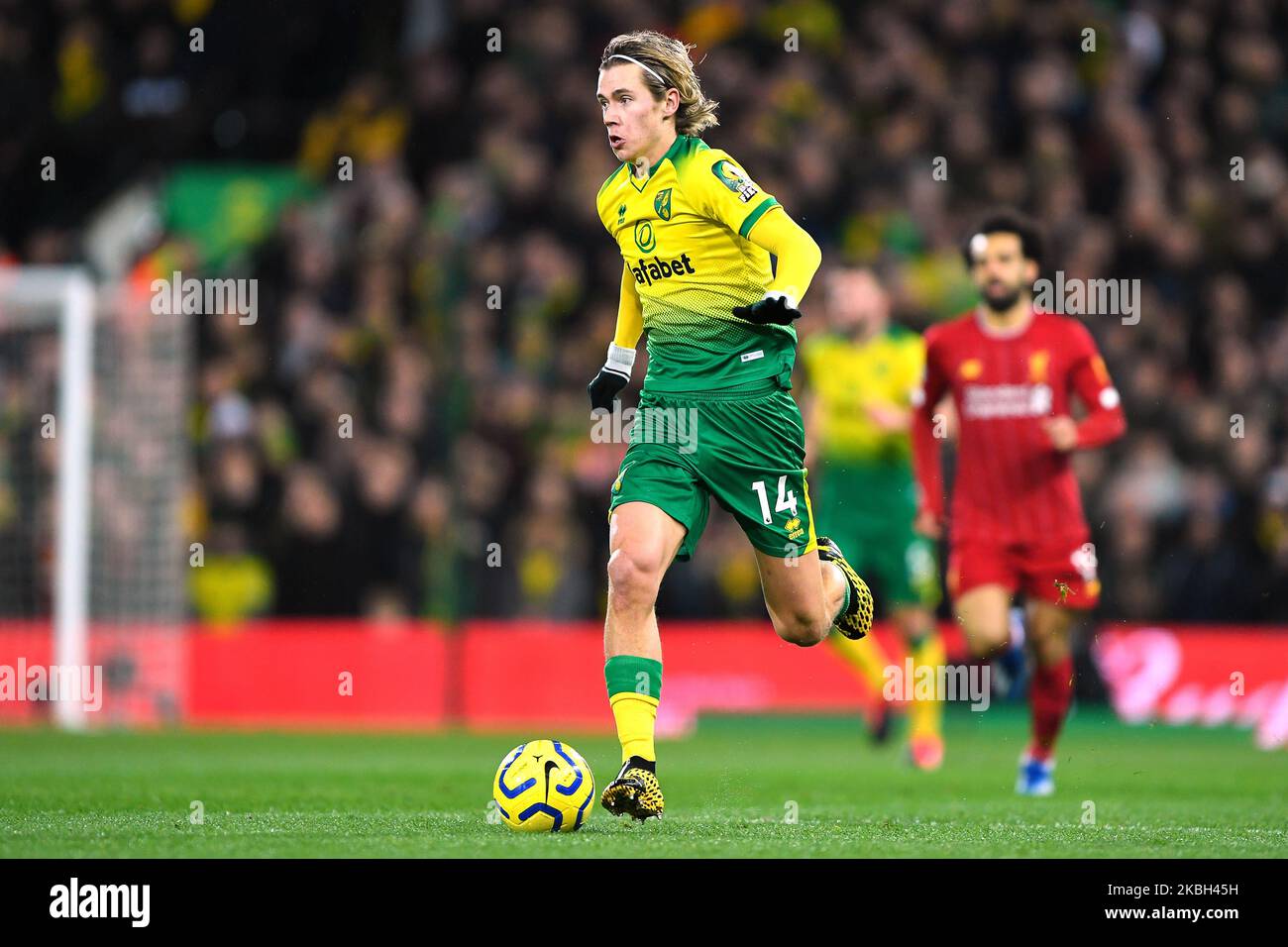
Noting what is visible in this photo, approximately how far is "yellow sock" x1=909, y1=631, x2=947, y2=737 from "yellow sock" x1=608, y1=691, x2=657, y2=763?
13.8ft

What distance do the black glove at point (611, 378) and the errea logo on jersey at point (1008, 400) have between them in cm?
229

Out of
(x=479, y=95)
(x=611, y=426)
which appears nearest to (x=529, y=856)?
(x=611, y=426)

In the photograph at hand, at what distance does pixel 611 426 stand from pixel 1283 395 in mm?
4957

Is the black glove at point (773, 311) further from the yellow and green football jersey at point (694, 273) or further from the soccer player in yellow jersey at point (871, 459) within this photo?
the soccer player in yellow jersey at point (871, 459)

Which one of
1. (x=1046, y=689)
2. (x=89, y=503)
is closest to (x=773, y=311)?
(x=1046, y=689)

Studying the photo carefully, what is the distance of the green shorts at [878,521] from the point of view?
37.4 feet

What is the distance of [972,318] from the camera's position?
352 inches

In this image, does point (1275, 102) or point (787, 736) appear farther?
point (1275, 102)

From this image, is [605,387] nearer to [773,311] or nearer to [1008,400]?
[773,311]

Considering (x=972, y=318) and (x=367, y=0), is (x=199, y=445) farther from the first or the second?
(x=972, y=318)

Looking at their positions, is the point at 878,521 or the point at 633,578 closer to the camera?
the point at 633,578

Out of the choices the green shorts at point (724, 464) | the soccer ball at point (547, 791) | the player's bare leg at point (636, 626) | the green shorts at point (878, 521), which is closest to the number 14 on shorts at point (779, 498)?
the green shorts at point (724, 464)

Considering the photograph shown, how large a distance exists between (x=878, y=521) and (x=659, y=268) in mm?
5106

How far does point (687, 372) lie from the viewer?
21.9 feet
